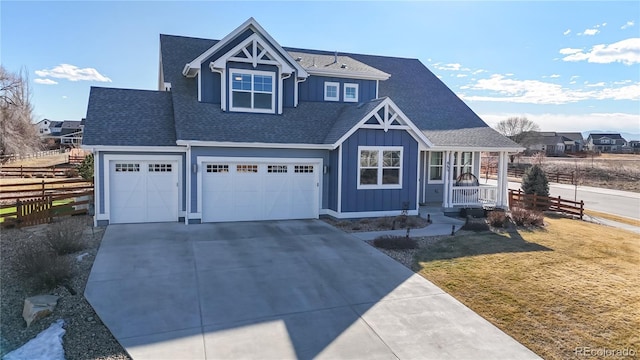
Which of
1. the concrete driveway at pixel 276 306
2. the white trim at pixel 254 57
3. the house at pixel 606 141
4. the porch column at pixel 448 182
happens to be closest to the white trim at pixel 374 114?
the porch column at pixel 448 182

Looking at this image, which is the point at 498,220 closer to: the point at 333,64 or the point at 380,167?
the point at 380,167

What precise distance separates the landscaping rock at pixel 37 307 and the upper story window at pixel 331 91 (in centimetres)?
1391

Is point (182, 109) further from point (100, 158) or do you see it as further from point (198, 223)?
point (198, 223)

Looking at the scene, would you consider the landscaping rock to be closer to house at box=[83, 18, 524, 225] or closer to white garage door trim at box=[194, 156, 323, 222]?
house at box=[83, 18, 524, 225]

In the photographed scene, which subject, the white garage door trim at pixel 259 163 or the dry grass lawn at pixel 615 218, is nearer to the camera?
the white garage door trim at pixel 259 163

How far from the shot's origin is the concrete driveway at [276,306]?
575 cm

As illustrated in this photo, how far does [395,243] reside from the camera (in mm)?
11359

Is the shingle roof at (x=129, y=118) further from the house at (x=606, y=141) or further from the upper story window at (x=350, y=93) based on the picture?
the house at (x=606, y=141)

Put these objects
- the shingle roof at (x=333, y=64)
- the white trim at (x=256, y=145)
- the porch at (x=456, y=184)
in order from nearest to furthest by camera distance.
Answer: the white trim at (x=256, y=145) → the porch at (x=456, y=184) → the shingle roof at (x=333, y=64)

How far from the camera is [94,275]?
831cm

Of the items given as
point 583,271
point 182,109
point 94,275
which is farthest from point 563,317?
point 182,109

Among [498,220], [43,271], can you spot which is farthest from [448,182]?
[43,271]

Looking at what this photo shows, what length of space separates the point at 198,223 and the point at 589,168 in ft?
143

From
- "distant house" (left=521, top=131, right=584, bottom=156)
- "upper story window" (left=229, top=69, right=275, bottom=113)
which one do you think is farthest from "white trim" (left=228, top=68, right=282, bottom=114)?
"distant house" (left=521, top=131, right=584, bottom=156)
